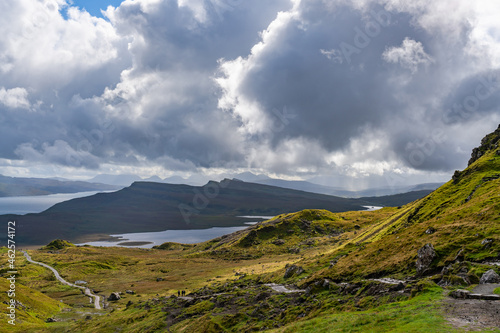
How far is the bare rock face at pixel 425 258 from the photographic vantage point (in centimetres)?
4272

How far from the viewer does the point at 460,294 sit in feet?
101

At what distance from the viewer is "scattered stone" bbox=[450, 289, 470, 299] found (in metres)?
30.3

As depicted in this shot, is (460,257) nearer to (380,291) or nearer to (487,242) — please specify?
(487,242)

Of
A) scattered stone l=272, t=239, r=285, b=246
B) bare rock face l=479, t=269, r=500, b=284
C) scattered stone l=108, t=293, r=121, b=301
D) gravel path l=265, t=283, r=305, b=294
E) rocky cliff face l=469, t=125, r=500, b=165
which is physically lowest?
scattered stone l=108, t=293, r=121, b=301

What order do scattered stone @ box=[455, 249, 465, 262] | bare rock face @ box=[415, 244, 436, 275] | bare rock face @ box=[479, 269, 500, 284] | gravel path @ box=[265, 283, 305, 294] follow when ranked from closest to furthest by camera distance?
1. bare rock face @ box=[479, 269, 500, 284]
2. scattered stone @ box=[455, 249, 465, 262]
3. bare rock face @ box=[415, 244, 436, 275]
4. gravel path @ box=[265, 283, 305, 294]

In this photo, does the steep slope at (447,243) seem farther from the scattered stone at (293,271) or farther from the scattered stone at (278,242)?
the scattered stone at (278,242)

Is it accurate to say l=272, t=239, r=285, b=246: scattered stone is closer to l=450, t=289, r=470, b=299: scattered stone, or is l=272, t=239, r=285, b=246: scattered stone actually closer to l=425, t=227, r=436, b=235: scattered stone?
l=425, t=227, r=436, b=235: scattered stone

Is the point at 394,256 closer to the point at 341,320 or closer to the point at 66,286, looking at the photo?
the point at 341,320

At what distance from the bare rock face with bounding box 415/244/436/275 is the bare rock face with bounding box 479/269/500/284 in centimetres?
918

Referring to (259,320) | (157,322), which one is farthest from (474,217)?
(157,322)

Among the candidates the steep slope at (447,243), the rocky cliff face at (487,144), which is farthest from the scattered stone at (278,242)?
the steep slope at (447,243)

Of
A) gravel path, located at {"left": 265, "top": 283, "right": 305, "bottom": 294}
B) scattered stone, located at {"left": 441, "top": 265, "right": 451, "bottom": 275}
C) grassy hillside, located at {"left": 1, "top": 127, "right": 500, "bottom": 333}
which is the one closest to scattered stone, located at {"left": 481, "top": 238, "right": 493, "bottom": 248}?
grassy hillside, located at {"left": 1, "top": 127, "right": 500, "bottom": 333}

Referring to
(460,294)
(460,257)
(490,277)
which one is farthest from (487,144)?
(460,294)

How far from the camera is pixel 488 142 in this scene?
12206 centimetres
